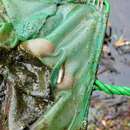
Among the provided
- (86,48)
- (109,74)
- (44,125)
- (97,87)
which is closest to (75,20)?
(86,48)

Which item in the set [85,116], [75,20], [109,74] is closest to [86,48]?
[75,20]

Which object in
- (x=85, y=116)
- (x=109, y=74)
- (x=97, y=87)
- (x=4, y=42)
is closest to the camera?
(x=4, y=42)

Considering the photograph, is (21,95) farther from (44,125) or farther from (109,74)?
(109,74)

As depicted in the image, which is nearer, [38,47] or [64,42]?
[38,47]

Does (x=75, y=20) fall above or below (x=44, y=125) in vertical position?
above

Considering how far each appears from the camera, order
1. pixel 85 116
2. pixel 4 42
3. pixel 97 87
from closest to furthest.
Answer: pixel 4 42
pixel 85 116
pixel 97 87

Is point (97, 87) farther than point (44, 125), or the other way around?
point (97, 87)

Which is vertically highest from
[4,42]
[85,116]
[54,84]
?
[4,42]
